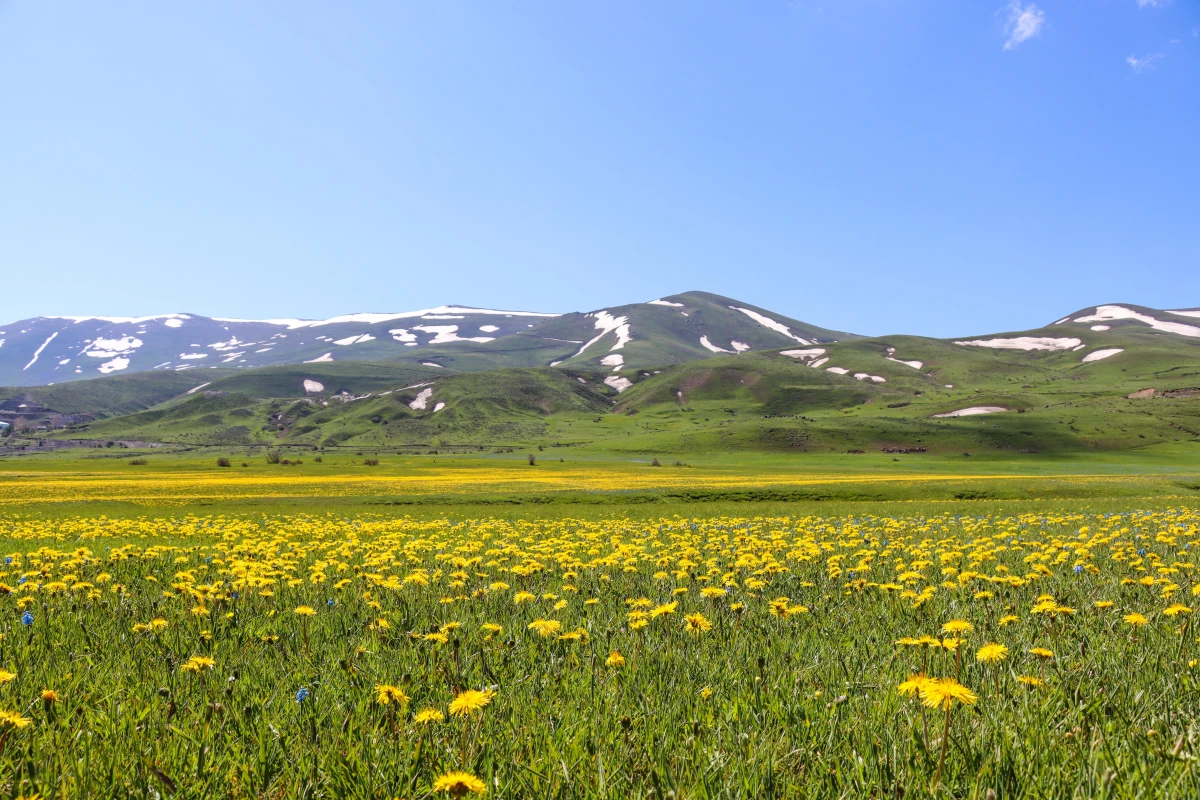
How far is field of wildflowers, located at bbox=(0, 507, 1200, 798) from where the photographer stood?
316 cm

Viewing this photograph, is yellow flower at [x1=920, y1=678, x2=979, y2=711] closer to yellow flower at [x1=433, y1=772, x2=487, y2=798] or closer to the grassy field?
the grassy field

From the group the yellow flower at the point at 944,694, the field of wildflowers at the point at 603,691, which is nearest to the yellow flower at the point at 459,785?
the field of wildflowers at the point at 603,691

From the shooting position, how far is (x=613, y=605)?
25.3 ft

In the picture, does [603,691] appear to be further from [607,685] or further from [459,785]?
[459,785]

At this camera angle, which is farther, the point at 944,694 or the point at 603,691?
the point at 603,691

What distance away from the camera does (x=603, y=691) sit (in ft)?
15.0

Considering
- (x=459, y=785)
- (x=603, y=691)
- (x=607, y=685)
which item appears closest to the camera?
(x=459, y=785)

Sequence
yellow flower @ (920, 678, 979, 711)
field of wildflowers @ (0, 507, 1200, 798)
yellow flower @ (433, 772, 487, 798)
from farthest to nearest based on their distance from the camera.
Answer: field of wildflowers @ (0, 507, 1200, 798) < yellow flower @ (920, 678, 979, 711) < yellow flower @ (433, 772, 487, 798)

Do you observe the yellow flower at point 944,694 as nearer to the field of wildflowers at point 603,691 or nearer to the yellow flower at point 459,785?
the field of wildflowers at point 603,691

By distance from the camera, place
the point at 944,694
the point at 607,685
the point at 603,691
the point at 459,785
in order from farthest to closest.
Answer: the point at 607,685, the point at 603,691, the point at 944,694, the point at 459,785

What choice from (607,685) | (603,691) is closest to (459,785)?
(603,691)

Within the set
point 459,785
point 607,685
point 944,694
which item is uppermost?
point 944,694

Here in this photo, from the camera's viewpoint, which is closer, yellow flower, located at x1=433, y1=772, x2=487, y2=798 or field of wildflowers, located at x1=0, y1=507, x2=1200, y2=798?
yellow flower, located at x1=433, y1=772, x2=487, y2=798

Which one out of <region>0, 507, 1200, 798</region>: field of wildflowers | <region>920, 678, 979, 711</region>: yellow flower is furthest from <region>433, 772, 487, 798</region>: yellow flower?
<region>920, 678, 979, 711</region>: yellow flower
